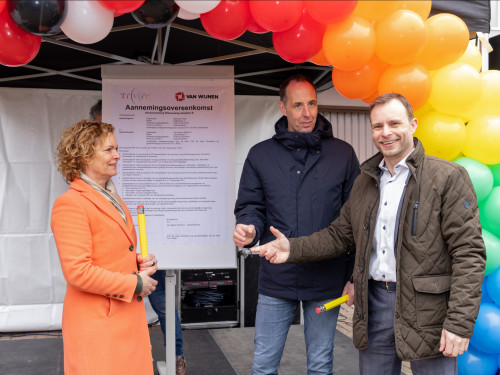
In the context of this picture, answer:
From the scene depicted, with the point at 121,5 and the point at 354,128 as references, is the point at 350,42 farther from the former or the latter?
the point at 354,128

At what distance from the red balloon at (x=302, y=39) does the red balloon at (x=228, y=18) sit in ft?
0.55

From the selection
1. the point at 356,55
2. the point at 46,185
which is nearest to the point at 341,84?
the point at 356,55

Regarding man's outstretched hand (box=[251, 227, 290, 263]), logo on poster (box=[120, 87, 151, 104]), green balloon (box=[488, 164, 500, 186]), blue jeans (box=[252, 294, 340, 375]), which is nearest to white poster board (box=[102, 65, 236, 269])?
logo on poster (box=[120, 87, 151, 104])

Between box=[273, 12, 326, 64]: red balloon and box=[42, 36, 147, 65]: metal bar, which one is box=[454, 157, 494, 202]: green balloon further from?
box=[42, 36, 147, 65]: metal bar

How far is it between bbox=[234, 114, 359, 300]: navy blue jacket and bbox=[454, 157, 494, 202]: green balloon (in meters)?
0.49

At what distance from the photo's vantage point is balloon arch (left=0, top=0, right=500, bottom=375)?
1774 millimetres

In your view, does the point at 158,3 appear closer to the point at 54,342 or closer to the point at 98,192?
the point at 98,192

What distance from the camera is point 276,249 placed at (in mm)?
2166

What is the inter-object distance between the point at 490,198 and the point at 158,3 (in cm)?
160

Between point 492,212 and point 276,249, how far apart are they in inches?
37.5

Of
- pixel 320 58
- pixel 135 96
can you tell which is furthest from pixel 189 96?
pixel 320 58

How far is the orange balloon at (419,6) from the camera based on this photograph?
6.44 feet

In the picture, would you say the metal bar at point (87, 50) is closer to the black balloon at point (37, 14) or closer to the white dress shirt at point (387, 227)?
the black balloon at point (37, 14)

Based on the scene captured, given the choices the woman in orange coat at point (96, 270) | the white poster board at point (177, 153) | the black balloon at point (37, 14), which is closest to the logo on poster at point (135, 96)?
the white poster board at point (177, 153)
